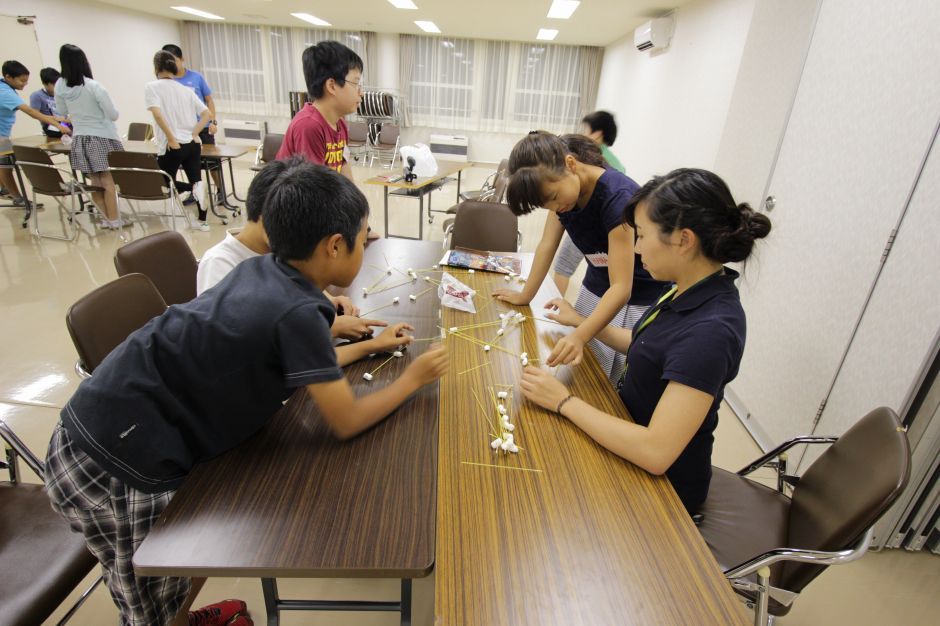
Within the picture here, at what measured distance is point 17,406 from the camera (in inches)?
93.5

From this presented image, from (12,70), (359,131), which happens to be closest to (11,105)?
(12,70)

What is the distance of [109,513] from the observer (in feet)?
3.31

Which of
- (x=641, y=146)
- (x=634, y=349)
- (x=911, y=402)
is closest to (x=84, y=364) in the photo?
(x=634, y=349)

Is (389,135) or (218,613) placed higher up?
(389,135)

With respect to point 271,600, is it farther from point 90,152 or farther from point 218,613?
point 90,152

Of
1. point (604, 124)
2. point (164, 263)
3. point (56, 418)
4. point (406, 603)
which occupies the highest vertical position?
point (604, 124)

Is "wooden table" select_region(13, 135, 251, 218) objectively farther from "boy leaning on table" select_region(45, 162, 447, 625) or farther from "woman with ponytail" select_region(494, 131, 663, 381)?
"boy leaning on table" select_region(45, 162, 447, 625)

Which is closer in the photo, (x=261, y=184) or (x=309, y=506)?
(x=309, y=506)

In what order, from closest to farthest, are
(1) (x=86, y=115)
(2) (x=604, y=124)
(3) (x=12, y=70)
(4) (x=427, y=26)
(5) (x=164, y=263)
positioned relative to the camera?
1. (5) (x=164, y=263)
2. (2) (x=604, y=124)
3. (1) (x=86, y=115)
4. (3) (x=12, y=70)
5. (4) (x=427, y=26)

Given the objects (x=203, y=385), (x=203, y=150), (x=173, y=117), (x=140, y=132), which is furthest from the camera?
(x=140, y=132)

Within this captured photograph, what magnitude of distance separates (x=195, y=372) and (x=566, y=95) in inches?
448

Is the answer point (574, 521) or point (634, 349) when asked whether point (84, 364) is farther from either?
point (634, 349)

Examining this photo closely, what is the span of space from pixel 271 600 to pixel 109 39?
11.8 metres

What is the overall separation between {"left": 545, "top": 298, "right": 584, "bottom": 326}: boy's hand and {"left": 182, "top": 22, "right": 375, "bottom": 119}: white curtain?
35.0 feet
